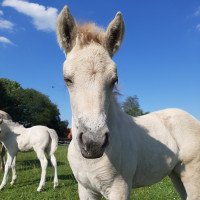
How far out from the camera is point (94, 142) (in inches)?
106

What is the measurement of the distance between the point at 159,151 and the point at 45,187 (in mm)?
6419

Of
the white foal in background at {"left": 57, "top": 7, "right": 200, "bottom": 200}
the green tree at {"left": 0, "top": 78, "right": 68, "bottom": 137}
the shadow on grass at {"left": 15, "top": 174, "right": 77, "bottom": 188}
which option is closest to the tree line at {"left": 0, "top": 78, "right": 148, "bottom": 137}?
the green tree at {"left": 0, "top": 78, "right": 68, "bottom": 137}

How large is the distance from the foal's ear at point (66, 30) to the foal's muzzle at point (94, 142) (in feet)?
3.45

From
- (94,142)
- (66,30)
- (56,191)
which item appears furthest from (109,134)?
(56,191)

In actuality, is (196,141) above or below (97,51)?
below

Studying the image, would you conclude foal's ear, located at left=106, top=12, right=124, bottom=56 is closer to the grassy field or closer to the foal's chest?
the grassy field

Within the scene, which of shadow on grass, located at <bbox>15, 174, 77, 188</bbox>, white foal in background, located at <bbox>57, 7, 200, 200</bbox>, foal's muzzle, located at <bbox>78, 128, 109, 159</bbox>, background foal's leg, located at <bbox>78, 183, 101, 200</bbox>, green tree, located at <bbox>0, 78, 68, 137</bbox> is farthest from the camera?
green tree, located at <bbox>0, 78, 68, 137</bbox>

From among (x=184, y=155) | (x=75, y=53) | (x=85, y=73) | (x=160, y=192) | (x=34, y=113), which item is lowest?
(x=160, y=192)

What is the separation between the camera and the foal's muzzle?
2.70 metres

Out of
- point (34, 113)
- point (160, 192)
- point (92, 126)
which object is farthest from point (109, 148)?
point (34, 113)

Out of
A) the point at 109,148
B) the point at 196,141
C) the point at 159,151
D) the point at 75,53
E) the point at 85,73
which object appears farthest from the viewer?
the point at 196,141

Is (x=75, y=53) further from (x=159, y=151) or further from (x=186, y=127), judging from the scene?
(x=186, y=127)

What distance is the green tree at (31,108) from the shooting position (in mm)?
54719

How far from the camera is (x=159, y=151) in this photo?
4266 mm
